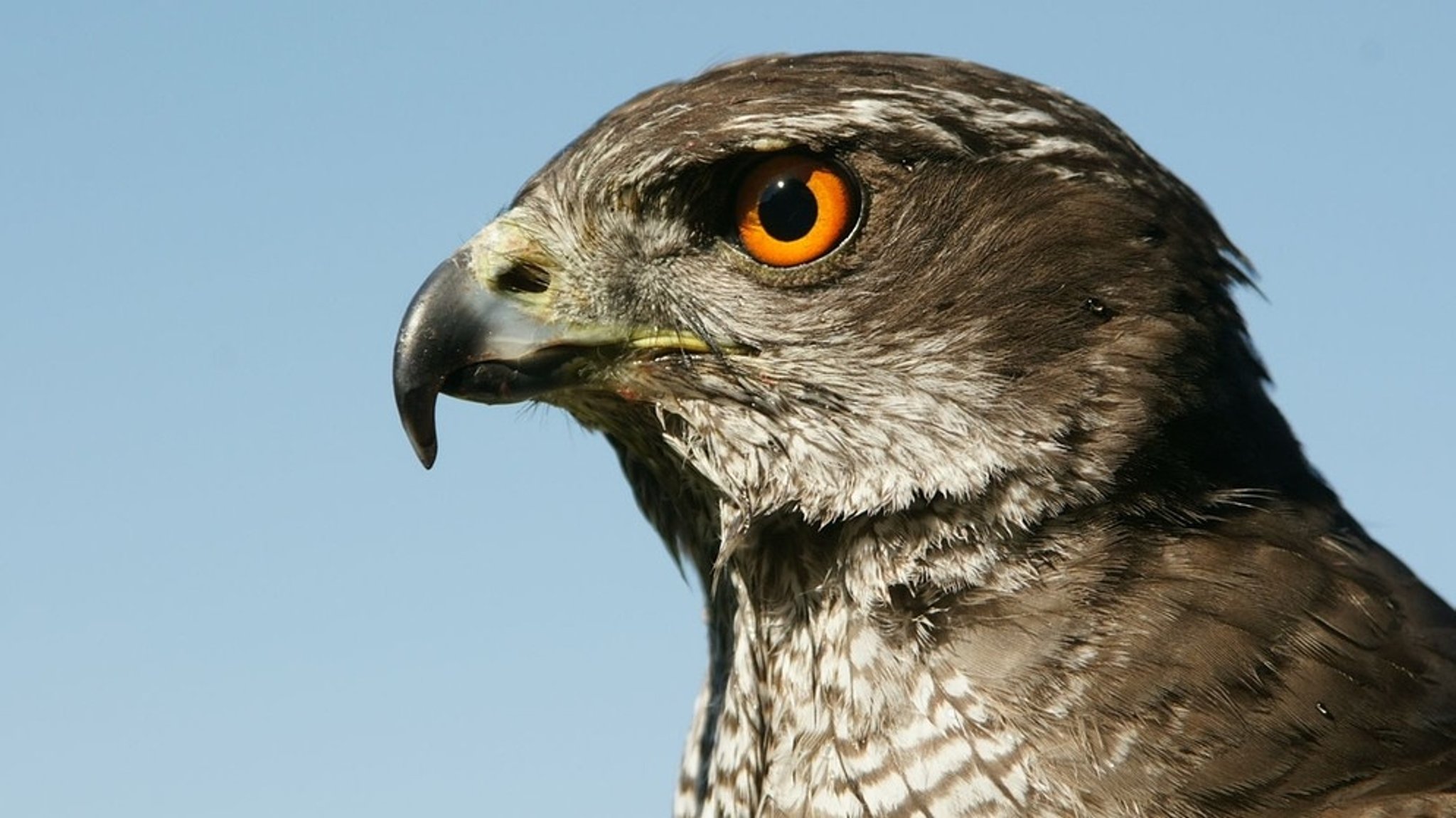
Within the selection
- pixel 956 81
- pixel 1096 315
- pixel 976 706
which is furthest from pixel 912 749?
pixel 956 81

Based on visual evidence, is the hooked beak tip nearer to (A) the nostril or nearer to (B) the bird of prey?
(B) the bird of prey

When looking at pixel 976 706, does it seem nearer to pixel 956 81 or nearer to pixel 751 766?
pixel 751 766

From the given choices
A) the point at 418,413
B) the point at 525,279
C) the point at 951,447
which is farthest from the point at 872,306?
the point at 418,413

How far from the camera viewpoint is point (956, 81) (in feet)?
14.9

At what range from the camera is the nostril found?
4680 millimetres

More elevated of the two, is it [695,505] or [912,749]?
A: [695,505]

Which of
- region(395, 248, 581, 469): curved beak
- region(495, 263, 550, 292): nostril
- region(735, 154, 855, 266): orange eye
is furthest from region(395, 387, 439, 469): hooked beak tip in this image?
region(735, 154, 855, 266): orange eye

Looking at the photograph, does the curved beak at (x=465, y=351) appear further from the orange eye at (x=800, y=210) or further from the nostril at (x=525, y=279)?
the orange eye at (x=800, y=210)

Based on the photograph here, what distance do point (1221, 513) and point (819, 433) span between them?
94 cm

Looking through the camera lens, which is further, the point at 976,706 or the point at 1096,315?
the point at 1096,315

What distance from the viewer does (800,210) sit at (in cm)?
441

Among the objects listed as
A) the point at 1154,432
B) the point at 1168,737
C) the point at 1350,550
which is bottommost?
the point at 1168,737

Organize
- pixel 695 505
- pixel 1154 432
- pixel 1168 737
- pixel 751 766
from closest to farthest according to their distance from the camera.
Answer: pixel 1168 737 → pixel 1154 432 → pixel 751 766 → pixel 695 505

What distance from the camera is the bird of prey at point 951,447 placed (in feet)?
12.6
